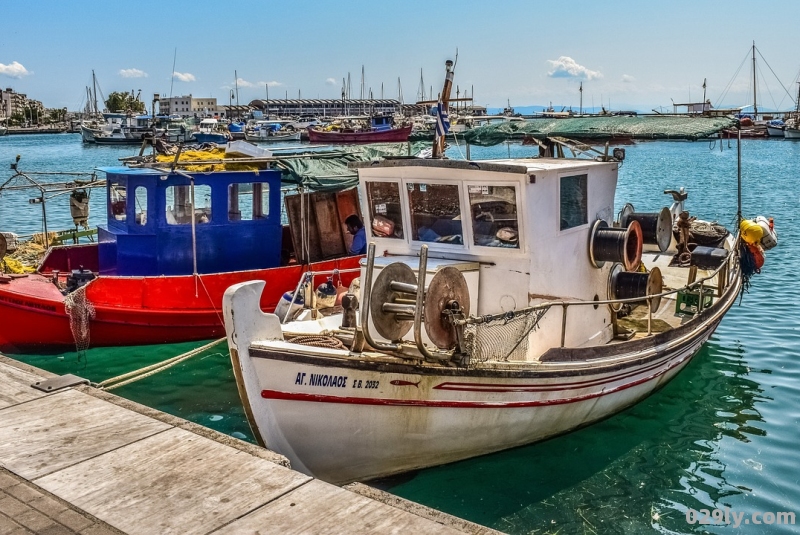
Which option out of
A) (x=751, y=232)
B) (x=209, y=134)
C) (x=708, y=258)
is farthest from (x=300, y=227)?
(x=209, y=134)

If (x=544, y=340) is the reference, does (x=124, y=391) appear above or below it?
below

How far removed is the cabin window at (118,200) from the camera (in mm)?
12641

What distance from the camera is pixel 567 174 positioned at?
8.16 m

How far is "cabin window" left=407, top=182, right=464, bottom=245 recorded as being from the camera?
7.86 meters


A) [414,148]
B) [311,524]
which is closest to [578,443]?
[311,524]

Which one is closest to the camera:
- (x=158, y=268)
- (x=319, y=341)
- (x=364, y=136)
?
(x=319, y=341)

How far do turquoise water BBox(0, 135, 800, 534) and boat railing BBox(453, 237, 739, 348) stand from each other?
3.86 ft

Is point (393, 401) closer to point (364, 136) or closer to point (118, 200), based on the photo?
point (118, 200)

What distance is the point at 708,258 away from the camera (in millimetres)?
11945

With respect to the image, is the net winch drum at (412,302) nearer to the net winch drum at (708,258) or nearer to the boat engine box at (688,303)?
the boat engine box at (688,303)

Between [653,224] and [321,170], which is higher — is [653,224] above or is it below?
below

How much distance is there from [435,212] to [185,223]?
6002 mm

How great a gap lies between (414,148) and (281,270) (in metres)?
4.23

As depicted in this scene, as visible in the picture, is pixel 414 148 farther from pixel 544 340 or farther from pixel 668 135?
pixel 544 340
